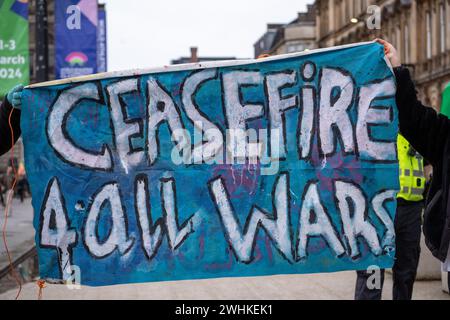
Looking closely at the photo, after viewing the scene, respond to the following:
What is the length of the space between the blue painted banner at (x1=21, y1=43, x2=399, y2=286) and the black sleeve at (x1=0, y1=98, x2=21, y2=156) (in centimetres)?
8

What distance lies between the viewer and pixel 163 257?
4809 mm

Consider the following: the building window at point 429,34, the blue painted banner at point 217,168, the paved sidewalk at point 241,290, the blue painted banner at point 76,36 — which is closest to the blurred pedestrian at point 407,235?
the blue painted banner at point 217,168

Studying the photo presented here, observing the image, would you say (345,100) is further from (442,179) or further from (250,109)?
(442,179)

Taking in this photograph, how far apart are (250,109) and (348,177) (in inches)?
29.3

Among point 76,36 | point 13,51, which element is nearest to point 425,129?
point 13,51

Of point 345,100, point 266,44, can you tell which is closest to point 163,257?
point 345,100

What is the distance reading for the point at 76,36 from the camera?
51.2ft

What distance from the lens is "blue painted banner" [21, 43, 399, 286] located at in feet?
15.7

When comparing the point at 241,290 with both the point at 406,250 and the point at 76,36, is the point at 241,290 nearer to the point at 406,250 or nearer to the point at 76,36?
the point at 406,250

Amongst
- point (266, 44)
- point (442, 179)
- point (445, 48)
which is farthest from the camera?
point (266, 44)

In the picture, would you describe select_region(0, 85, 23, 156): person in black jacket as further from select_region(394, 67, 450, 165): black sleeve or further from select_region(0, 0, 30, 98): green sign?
select_region(0, 0, 30, 98): green sign

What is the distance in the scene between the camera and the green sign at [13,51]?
13.8 m

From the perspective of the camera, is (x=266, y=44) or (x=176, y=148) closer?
(x=176, y=148)
